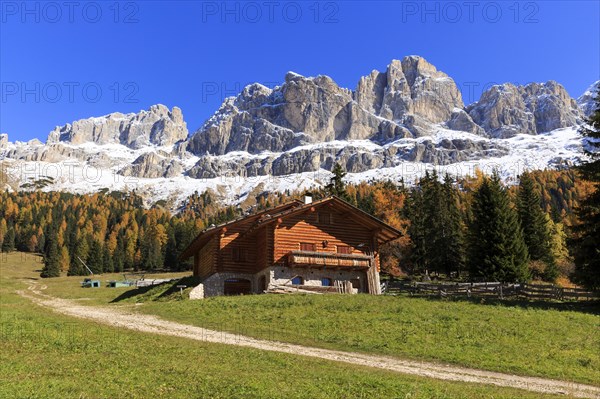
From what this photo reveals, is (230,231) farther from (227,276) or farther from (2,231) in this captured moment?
(2,231)

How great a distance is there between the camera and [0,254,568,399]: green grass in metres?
13.6

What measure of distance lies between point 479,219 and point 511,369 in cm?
3310

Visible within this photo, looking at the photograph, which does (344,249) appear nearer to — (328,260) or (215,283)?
(328,260)

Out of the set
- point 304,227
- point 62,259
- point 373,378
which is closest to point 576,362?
point 373,378

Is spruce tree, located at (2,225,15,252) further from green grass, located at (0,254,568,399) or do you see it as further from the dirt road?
green grass, located at (0,254,568,399)

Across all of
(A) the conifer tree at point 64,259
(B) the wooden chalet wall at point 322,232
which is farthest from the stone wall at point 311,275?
(A) the conifer tree at point 64,259

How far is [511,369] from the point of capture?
66.4 ft

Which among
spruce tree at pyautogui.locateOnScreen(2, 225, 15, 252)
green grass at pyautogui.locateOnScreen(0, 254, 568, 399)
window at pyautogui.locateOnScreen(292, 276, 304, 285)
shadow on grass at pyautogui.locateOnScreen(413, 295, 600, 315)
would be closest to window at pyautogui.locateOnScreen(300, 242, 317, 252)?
window at pyautogui.locateOnScreen(292, 276, 304, 285)

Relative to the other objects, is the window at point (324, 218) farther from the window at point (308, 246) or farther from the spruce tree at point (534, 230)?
the spruce tree at point (534, 230)

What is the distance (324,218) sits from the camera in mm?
44000

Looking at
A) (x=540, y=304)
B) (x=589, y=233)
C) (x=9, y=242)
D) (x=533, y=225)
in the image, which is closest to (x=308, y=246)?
(x=540, y=304)

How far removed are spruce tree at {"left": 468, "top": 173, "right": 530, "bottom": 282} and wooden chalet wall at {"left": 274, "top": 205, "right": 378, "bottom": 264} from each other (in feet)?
40.5

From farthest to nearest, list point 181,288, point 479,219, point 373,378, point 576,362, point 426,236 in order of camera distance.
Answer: point 426,236
point 479,219
point 181,288
point 576,362
point 373,378

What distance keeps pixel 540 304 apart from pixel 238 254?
24.1 m
